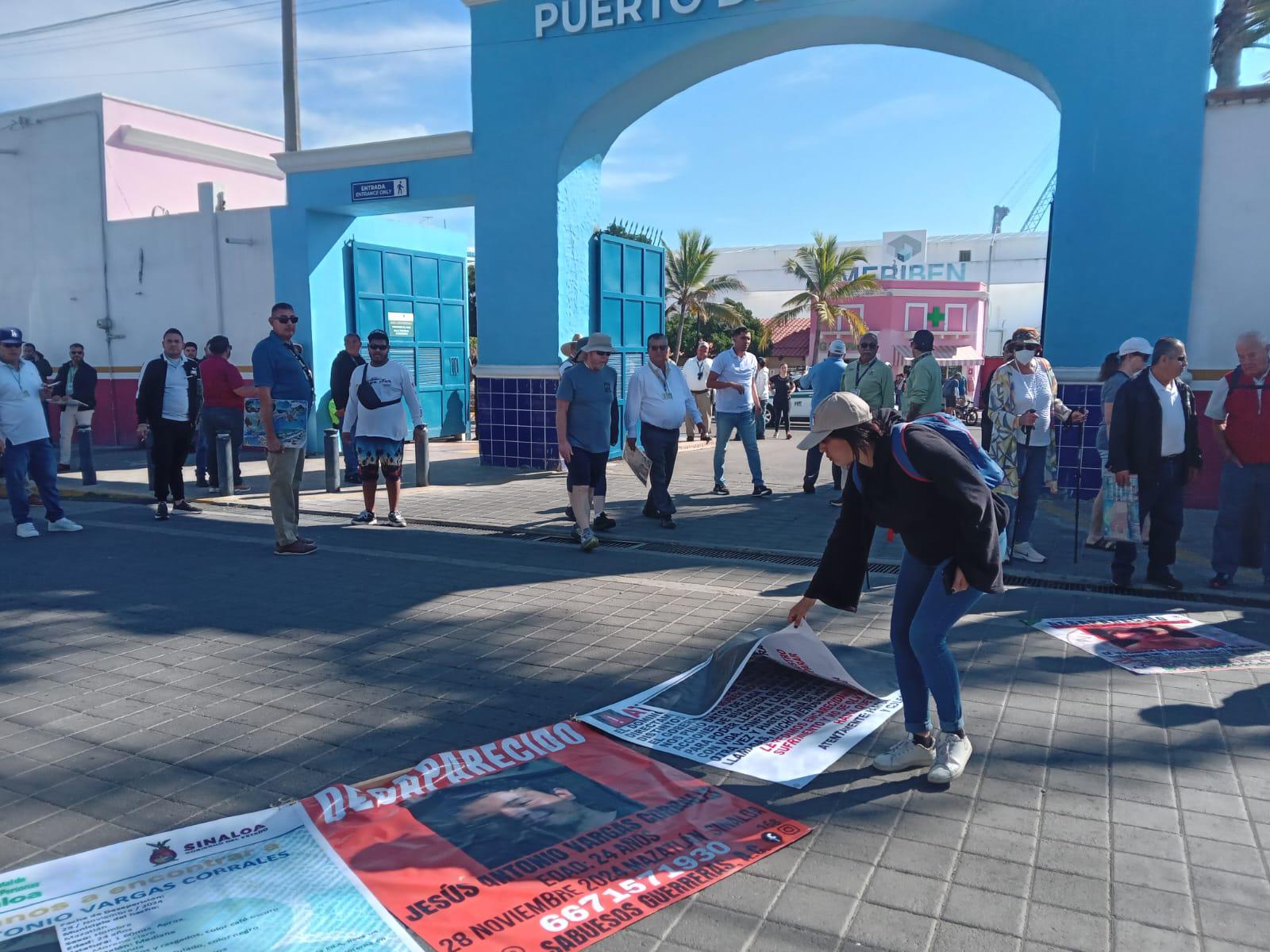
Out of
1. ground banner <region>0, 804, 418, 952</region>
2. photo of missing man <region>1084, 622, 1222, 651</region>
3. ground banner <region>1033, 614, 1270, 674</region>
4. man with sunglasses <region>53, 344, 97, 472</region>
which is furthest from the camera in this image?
man with sunglasses <region>53, 344, 97, 472</region>

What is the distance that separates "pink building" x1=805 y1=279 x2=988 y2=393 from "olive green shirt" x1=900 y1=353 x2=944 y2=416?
30.5 m

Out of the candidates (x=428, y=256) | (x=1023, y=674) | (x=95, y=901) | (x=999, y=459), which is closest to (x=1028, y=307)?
(x=428, y=256)

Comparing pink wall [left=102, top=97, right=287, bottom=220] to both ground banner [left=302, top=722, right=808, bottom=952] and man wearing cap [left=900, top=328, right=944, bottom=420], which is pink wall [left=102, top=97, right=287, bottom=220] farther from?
ground banner [left=302, top=722, right=808, bottom=952]

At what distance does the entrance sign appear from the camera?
44.5 ft

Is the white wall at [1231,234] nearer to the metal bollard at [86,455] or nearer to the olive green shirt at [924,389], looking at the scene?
the olive green shirt at [924,389]

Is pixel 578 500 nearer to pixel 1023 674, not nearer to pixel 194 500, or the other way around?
pixel 1023 674

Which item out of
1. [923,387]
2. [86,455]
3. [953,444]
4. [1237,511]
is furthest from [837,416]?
[86,455]

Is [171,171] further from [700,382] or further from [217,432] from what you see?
[700,382]

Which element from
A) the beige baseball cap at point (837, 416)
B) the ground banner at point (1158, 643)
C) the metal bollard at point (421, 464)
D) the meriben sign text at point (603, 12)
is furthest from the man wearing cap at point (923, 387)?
the meriben sign text at point (603, 12)

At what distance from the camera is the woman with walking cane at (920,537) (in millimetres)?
3289

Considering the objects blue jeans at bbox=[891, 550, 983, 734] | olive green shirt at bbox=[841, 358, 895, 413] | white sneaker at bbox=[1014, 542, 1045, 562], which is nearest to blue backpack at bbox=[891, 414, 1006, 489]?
blue jeans at bbox=[891, 550, 983, 734]

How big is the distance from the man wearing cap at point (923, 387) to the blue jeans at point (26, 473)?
8200 mm

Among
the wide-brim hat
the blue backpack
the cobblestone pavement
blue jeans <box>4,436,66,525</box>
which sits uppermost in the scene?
the wide-brim hat

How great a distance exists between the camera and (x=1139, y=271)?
9945 millimetres
